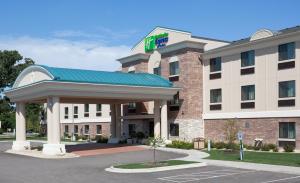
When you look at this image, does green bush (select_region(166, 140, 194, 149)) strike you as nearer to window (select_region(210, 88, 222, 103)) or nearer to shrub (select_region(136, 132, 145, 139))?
window (select_region(210, 88, 222, 103))

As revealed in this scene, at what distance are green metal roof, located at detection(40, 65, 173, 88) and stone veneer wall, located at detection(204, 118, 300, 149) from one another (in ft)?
18.4

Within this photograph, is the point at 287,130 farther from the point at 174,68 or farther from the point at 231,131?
the point at 174,68

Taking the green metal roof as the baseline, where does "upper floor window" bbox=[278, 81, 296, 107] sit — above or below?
below

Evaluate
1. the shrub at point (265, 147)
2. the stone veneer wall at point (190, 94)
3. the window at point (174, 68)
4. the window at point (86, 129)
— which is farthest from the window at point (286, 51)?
the window at point (86, 129)

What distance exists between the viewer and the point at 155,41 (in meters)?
44.3

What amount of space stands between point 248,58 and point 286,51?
376cm

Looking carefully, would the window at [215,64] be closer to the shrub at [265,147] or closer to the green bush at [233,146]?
the green bush at [233,146]

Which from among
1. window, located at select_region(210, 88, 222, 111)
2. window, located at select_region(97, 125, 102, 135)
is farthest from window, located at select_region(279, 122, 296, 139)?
window, located at select_region(97, 125, 102, 135)

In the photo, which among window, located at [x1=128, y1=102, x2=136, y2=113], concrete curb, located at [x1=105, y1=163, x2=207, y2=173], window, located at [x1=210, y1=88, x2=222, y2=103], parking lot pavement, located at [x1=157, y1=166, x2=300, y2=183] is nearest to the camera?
parking lot pavement, located at [x1=157, y1=166, x2=300, y2=183]

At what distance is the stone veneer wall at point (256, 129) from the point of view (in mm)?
32344

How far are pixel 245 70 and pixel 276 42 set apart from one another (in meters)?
3.79

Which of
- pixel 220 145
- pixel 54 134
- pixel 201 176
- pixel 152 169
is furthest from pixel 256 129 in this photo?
pixel 201 176

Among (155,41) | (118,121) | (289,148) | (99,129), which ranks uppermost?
(155,41)

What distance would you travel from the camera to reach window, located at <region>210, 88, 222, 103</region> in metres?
38.0
